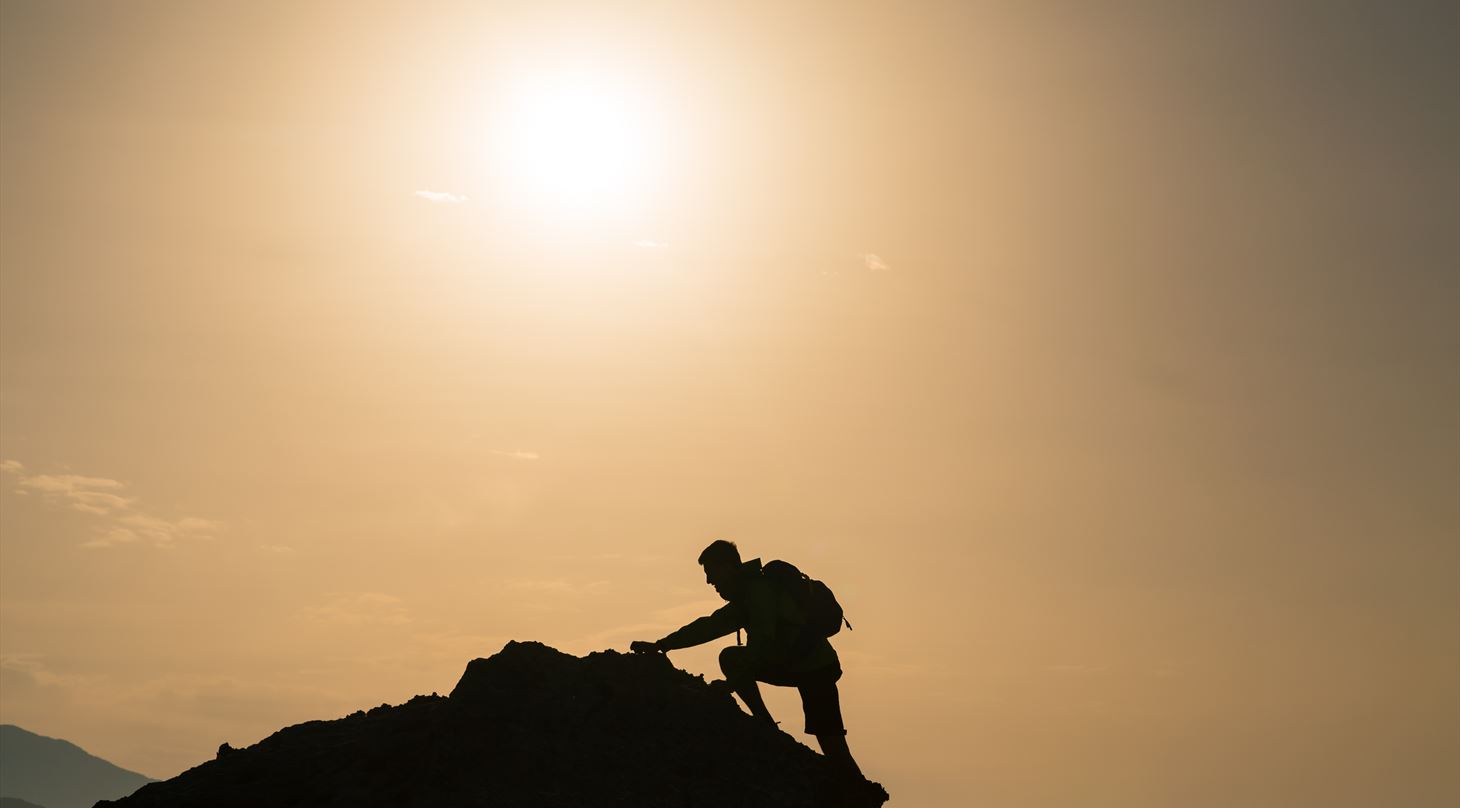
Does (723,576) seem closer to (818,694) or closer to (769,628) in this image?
(769,628)

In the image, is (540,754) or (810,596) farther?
(810,596)

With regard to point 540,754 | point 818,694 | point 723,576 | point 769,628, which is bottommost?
point 540,754

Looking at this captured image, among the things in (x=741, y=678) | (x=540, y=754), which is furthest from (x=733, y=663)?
(x=540, y=754)

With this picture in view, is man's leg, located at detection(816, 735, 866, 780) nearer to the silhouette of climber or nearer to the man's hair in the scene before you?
the silhouette of climber

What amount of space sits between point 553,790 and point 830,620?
3.08 metres

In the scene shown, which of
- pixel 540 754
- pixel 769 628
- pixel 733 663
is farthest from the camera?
pixel 733 663

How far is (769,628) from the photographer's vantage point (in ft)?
42.4

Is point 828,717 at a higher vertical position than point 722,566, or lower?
lower

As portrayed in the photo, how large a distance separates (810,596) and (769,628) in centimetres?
52

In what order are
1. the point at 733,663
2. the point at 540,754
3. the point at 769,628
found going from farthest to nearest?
1. the point at 733,663
2. the point at 769,628
3. the point at 540,754

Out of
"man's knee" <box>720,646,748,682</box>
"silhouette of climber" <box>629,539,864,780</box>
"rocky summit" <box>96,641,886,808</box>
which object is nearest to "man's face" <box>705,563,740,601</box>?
"silhouette of climber" <box>629,539,864,780</box>

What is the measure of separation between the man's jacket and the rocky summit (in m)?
0.88

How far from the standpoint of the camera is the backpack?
514 inches

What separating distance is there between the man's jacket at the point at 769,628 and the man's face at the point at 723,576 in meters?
0.09
